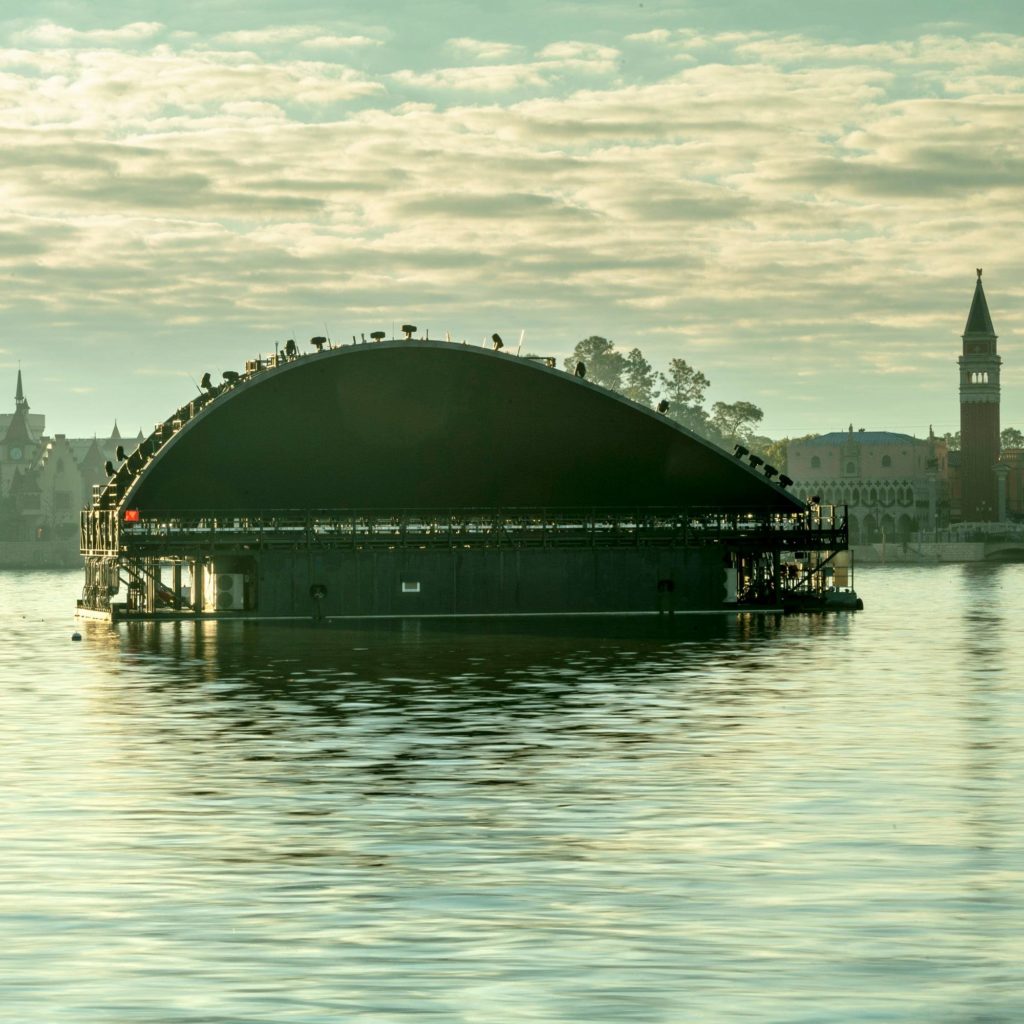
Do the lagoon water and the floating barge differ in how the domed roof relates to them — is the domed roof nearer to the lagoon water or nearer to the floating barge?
the floating barge

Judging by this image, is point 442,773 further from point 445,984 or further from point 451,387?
point 451,387

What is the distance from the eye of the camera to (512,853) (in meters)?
26.6

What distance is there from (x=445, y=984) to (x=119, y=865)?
26.3 feet

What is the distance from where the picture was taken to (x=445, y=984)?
18828 mm

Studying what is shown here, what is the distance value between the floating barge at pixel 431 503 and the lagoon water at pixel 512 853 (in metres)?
40.3

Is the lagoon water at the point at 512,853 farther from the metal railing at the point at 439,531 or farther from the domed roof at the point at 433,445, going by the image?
the domed roof at the point at 433,445

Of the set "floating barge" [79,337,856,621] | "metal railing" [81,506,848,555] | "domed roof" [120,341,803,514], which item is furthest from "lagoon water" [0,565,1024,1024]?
"domed roof" [120,341,803,514]

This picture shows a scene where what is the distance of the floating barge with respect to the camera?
99750 millimetres

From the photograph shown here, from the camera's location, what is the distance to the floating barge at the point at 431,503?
99750 millimetres

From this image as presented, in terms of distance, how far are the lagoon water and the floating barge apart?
40258 mm

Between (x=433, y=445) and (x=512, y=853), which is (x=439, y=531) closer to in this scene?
(x=433, y=445)

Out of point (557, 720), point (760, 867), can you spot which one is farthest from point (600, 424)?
point (760, 867)

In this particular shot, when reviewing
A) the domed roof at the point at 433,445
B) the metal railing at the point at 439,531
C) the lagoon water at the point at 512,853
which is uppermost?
the domed roof at the point at 433,445

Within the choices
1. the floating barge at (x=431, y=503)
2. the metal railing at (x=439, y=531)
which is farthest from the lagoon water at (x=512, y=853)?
the floating barge at (x=431, y=503)
